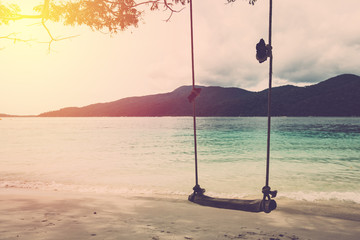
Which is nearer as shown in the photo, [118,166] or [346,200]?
[346,200]

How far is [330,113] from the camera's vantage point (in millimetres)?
147000

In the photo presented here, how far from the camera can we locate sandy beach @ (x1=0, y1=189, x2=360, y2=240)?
3.38m

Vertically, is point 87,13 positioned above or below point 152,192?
above

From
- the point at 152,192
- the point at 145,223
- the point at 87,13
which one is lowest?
the point at 152,192

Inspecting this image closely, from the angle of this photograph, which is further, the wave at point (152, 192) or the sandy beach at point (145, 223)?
the wave at point (152, 192)

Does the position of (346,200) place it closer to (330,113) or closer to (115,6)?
(115,6)

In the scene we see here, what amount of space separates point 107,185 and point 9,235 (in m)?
6.36

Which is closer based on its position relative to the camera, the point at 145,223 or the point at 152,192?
the point at 145,223

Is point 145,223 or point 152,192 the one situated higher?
point 145,223

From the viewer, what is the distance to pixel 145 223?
4.00m

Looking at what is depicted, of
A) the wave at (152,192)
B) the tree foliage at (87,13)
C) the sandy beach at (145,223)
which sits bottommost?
the wave at (152,192)

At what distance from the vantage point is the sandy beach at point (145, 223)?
3381 millimetres

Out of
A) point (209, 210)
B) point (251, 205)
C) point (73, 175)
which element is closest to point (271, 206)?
point (251, 205)

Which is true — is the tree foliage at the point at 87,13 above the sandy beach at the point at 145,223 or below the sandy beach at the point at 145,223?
above
